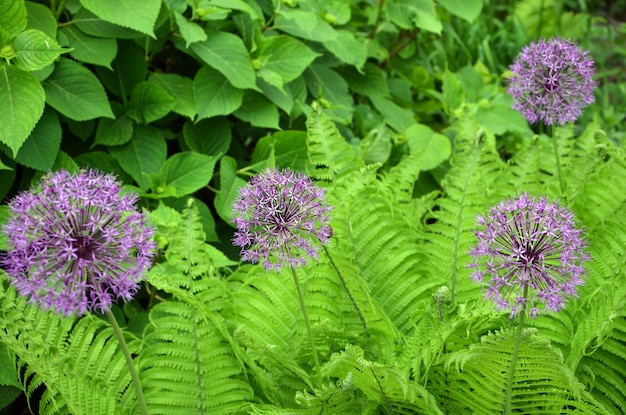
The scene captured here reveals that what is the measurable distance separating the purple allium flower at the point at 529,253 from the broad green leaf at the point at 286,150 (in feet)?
4.45

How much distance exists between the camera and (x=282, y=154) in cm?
285

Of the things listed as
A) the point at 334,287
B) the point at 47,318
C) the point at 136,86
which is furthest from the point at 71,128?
the point at 334,287

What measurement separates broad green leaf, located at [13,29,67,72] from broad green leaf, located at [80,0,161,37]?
279mm

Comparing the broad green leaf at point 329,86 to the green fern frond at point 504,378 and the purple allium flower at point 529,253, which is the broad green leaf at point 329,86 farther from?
Result: the purple allium flower at point 529,253

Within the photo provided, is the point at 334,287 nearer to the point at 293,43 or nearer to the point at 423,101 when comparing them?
the point at 293,43

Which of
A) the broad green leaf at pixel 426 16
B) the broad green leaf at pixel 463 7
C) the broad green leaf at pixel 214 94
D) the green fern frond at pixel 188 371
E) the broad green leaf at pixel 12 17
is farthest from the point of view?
the broad green leaf at pixel 463 7

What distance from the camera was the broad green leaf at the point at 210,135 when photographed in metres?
2.86

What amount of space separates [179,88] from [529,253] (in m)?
1.71

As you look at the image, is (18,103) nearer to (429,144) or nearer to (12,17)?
(12,17)

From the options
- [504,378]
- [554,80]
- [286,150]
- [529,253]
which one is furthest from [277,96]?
[529,253]

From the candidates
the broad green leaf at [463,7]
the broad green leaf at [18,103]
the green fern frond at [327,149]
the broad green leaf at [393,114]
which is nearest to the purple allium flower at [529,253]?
the green fern frond at [327,149]

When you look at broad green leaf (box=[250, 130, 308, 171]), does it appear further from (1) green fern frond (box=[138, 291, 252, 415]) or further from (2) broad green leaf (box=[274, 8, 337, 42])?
(1) green fern frond (box=[138, 291, 252, 415])

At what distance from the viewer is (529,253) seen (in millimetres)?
1481

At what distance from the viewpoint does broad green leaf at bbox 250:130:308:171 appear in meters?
2.82
